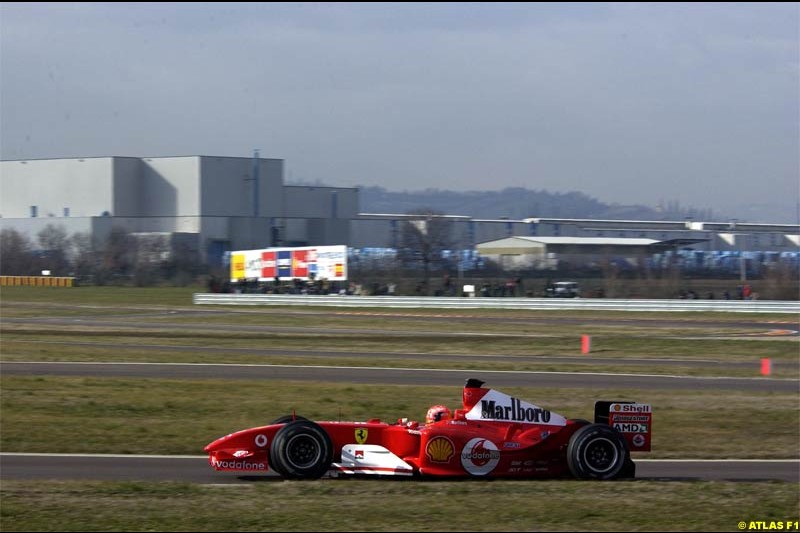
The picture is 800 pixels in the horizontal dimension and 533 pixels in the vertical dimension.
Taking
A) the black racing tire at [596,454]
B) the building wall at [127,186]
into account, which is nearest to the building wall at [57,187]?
the building wall at [127,186]

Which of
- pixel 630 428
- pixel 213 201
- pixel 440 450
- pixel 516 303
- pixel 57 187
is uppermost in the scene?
pixel 213 201

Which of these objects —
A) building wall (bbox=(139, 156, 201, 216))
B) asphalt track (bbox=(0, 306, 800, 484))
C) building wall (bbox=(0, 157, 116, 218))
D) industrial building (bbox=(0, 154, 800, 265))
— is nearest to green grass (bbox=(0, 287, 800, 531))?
asphalt track (bbox=(0, 306, 800, 484))

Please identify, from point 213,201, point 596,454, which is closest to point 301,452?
point 596,454

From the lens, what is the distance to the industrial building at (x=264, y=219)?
58553 mm

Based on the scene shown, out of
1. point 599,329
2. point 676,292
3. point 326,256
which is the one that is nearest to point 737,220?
→ point 676,292

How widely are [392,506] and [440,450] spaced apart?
89.7 inches

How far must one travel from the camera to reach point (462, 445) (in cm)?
1055

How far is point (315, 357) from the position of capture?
26.2 metres

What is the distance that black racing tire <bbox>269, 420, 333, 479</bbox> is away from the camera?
33.3 feet

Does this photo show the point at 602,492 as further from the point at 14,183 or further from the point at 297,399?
the point at 14,183

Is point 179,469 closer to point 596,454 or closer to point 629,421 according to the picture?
point 596,454

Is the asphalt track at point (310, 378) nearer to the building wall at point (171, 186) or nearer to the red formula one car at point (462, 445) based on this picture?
the red formula one car at point (462, 445)

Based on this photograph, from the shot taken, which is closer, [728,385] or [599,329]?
[728,385]

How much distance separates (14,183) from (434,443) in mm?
27765
